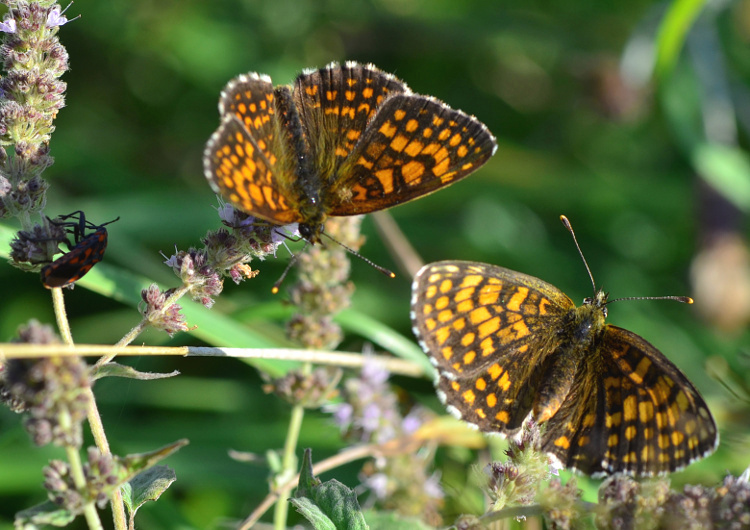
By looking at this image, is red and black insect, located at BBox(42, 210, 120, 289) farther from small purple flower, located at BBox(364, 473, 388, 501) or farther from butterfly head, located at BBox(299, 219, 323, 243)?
small purple flower, located at BBox(364, 473, 388, 501)

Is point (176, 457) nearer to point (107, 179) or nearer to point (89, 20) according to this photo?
point (107, 179)

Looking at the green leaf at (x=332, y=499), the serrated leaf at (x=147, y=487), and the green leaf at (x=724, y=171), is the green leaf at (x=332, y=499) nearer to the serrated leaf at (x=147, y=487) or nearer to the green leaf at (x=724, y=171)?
the serrated leaf at (x=147, y=487)

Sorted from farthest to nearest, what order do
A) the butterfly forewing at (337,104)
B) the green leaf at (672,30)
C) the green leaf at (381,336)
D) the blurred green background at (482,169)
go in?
the blurred green background at (482,169) → the green leaf at (672,30) → the green leaf at (381,336) → the butterfly forewing at (337,104)

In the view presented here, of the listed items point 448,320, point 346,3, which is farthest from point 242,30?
point 448,320

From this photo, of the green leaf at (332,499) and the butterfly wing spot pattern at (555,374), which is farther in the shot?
the butterfly wing spot pattern at (555,374)

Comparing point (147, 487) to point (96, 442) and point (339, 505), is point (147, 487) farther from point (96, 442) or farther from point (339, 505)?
point (339, 505)

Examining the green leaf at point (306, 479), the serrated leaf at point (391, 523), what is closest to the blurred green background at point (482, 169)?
the serrated leaf at point (391, 523)

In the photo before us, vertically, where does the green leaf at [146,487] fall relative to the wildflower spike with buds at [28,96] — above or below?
below

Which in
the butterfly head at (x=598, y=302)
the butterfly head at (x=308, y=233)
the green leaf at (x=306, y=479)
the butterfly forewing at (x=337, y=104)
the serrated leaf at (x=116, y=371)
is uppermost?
the butterfly forewing at (x=337, y=104)

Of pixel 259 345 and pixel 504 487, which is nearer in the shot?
pixel 504 487
